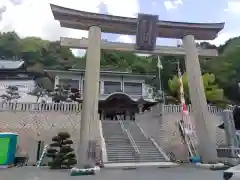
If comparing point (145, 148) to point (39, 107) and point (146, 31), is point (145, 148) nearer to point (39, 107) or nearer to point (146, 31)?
point (146, 31)

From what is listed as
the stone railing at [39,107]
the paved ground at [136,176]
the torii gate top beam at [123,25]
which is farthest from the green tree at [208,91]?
the paved ground at [136,176]

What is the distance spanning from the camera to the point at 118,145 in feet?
52.6

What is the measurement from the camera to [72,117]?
17.9m

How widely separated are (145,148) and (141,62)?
30.2m

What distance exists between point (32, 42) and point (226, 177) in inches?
1945

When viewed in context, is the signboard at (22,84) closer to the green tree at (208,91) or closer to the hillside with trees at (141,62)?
the hillside with trees at (141,62)

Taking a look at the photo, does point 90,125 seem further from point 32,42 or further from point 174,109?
point 32,42

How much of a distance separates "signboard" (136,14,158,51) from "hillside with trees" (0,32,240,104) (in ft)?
44.0

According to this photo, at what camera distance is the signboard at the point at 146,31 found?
1397 centimetres

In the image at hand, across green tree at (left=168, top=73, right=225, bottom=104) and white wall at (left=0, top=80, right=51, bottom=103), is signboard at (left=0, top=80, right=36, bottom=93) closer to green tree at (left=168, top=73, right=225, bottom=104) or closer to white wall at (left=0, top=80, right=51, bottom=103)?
white wall at (left=0, top=80, right=51, bottom=103)

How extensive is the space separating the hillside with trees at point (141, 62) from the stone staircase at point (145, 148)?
967 cm

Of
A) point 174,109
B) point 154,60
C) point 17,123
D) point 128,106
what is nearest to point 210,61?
point 154,60

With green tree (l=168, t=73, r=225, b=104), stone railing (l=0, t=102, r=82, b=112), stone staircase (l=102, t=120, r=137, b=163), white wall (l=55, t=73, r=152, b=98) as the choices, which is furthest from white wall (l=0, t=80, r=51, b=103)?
green tree (l=168, t=73, r=225, b=104)

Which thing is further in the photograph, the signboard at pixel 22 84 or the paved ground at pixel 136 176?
the signboard at pixel 22 84
